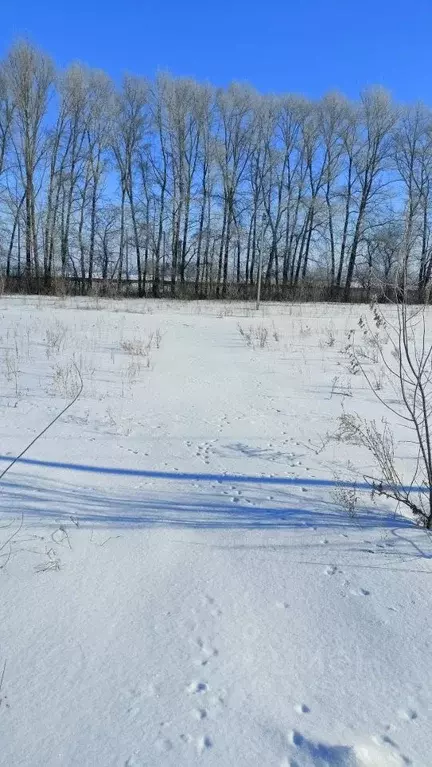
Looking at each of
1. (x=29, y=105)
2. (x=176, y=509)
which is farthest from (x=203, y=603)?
(x=29, y=105)

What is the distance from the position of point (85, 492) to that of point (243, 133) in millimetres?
31947

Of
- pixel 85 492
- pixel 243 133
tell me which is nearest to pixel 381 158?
pixel 243 133

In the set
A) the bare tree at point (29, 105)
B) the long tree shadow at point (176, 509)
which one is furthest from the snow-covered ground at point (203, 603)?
the bare tree at point (29, 105)

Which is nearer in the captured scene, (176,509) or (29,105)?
(176,509)

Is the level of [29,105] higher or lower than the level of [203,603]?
higher

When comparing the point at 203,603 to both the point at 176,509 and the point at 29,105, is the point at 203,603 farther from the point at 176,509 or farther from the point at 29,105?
the point at 29,105

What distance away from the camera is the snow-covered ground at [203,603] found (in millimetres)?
1474

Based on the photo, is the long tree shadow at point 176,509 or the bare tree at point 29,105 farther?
the bare tree at point 29,105

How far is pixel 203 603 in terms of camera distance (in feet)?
7.02

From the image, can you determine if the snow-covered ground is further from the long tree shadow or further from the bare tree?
the bare tree

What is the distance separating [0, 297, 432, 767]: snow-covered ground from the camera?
1474 mm

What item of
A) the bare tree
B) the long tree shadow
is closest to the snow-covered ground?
the long tree shadow

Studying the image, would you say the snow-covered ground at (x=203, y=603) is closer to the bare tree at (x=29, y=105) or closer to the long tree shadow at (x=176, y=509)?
the long tree shadow at (x=176, y=509)

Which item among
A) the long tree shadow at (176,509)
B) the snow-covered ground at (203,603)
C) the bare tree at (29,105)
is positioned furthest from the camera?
the bare tree at (29,105)
